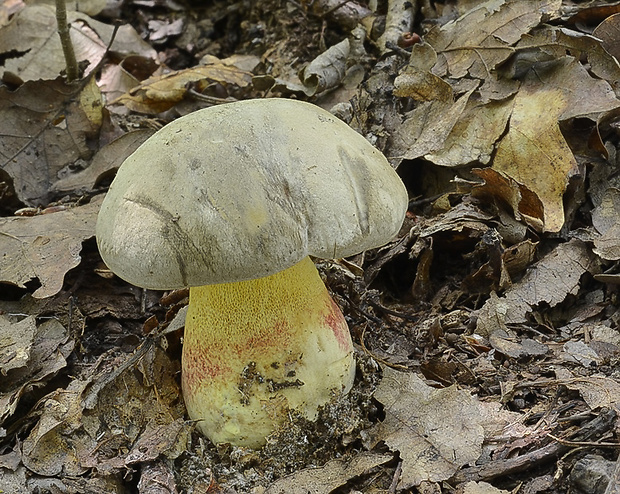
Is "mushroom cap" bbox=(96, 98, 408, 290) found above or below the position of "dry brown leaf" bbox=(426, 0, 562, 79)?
above

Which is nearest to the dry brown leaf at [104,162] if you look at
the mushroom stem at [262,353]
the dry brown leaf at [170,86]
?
the dry brown leaf at [170,86]

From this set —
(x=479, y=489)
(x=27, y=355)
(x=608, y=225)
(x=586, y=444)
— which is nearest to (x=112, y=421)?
(x=27, y=355)

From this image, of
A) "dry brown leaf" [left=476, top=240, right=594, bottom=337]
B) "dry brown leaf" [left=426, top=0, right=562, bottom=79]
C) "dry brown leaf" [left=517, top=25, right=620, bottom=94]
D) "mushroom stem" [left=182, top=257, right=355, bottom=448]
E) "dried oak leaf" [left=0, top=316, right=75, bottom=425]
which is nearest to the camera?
"mushroom stem" [left=182, top=257, right=355, bottom=448]

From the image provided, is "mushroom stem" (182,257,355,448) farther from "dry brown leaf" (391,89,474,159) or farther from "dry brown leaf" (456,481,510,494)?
"dry brown leaf" (391,89,474,159)

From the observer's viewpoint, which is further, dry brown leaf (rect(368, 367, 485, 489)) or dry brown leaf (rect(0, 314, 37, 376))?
dry brown leaf (rect(0, 314, 37, 376))

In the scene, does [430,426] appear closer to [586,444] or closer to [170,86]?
[586,444]

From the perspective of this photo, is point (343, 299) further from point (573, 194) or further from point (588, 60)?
point (588, 60)

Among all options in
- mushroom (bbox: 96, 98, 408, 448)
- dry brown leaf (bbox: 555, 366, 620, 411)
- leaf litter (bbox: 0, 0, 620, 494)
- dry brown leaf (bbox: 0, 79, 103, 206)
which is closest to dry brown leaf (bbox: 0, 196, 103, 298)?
leaf litter (bbox: 0, 0, 620, 494)
